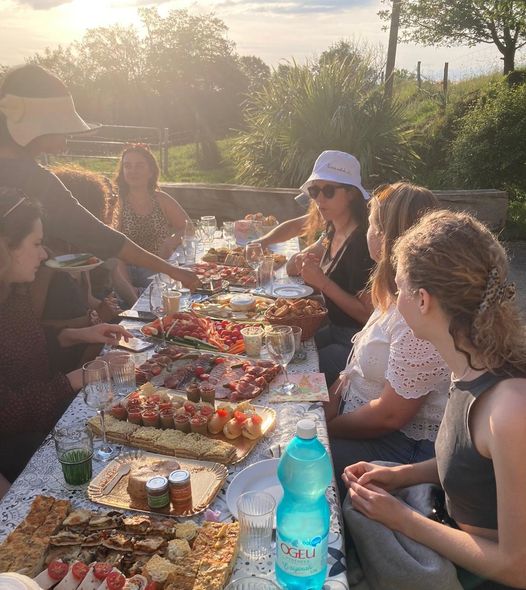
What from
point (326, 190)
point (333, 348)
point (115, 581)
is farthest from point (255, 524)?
point (326, 190)

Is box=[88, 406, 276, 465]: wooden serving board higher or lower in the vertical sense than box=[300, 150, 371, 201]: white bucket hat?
lower

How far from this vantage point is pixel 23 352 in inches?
98.8

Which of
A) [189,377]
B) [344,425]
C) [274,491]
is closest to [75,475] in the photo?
[274,491]

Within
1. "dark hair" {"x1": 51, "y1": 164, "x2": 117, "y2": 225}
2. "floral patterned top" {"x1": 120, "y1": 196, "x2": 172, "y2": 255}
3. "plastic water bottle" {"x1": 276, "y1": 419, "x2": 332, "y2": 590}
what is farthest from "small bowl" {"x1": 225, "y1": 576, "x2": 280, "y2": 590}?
"floral patterned top" {"x1": 120, "y1": 196, "x2": 172, "y2": 255}

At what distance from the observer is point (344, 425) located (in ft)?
8.39

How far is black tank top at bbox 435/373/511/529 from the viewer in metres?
1.57

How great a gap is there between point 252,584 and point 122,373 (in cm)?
118

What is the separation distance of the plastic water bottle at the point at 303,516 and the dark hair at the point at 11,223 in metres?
1.75

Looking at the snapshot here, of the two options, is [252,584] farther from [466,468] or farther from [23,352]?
[23,352]

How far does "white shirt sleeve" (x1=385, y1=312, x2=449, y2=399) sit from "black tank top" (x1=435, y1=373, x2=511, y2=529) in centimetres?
48

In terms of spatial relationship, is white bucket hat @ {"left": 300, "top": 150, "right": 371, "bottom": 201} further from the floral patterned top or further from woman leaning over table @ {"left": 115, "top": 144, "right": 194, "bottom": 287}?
the floral patterned top

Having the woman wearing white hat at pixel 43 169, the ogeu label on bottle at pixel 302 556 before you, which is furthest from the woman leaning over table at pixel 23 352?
the ogeu label on bottle at pixel 302 556

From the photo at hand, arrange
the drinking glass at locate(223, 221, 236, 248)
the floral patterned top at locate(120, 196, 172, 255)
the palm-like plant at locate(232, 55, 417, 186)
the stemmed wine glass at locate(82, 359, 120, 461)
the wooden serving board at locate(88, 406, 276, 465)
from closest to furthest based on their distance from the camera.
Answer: the wooden serving board at locate(88, 406, 276, 465)
the stemmed wine glass at locate(82, 359, 120, 461)
the drinking glass at locate(223, 221, 236, 248)
the floral patterned top at locate(120, 196, 172, 255)
the palm-like plant at locate(232, 55, 417, 186)

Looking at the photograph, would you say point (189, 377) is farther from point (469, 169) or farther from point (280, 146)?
point (469, 169)
